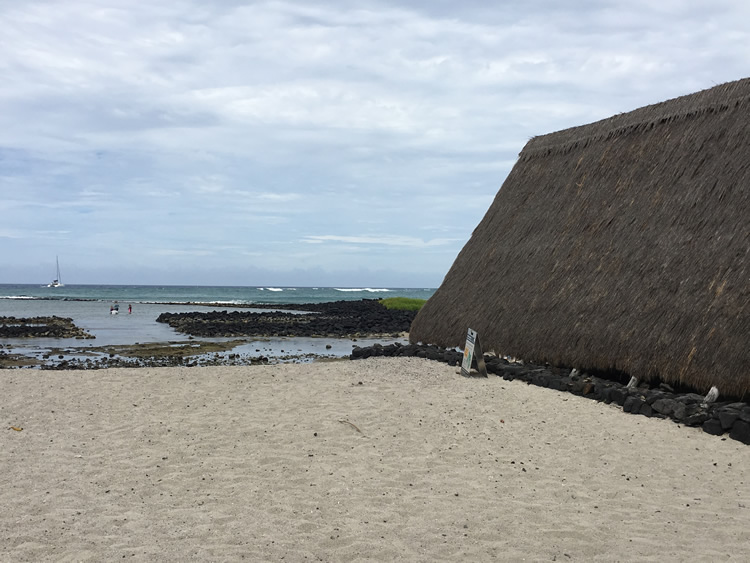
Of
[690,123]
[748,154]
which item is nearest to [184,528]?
[748,154]

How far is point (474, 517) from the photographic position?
4.99 m

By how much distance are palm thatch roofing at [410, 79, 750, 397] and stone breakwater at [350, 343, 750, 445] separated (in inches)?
8.3

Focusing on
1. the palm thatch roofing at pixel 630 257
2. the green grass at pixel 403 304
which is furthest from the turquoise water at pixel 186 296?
the palm thatch roofing at pixel 630 257

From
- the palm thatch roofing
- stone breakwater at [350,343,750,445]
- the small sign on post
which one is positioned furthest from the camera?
the small sign on post

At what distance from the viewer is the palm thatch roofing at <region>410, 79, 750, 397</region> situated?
26.4 ft

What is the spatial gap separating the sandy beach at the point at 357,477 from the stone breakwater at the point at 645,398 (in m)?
0.19

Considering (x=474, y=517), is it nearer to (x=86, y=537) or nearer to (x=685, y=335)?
(x=86, y=537)

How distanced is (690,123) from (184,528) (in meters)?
9.69

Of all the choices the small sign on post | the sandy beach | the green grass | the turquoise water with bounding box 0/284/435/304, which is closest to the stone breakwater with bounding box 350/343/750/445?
the sandy beach

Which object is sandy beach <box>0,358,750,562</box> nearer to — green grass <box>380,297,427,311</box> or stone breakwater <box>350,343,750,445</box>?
stone breakwater <box>350,343,750,445</box>

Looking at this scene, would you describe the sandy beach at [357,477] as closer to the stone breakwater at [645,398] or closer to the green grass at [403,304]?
the stone breakwater at [645,398]

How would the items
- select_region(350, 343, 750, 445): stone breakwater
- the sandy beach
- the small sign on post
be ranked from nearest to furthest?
1. the sandy beach
2. select_region(350, 343, 750, 445): stone breakwater
3. the small sign on post

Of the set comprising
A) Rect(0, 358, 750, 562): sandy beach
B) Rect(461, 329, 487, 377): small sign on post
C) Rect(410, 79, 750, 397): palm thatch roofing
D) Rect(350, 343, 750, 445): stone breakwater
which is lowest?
Rect(0, 358, 750, 562): sandy beach

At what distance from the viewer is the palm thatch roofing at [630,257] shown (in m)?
8.04
